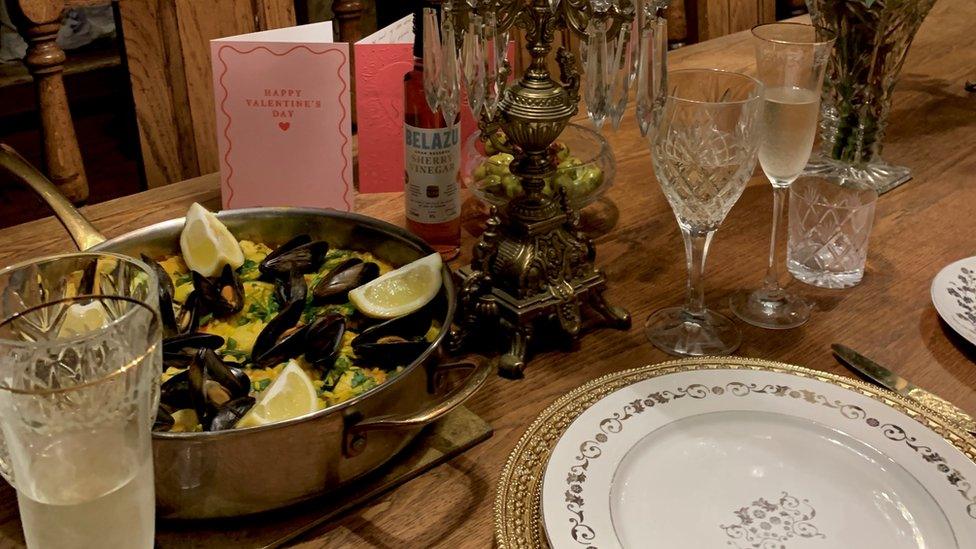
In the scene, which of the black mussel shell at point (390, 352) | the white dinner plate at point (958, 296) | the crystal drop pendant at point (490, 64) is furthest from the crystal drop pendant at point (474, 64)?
the white dinner plate at point (958, 296)

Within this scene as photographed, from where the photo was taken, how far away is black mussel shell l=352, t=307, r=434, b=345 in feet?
2.99

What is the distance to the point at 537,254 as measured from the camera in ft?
3.34

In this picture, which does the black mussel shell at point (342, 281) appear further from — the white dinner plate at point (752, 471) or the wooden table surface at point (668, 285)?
the white dinner plate at point (752, 471)

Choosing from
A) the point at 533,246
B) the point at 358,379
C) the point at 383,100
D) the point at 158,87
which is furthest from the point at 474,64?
the point at 158,87

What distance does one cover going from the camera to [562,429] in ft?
2.86

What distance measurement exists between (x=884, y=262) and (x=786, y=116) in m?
0.32

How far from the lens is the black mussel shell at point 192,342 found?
0.89 meters

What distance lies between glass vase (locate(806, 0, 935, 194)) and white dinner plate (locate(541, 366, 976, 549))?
0.63 meters

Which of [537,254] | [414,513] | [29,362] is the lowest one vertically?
[414,513]

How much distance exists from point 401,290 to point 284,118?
359 millimetres

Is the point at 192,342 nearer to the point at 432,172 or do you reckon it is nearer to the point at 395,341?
the point at 395,341

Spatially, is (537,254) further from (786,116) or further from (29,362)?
(29,362)

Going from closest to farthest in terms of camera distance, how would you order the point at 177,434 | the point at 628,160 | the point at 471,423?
1. the point at 177,434
2. the point at 471,423
3. the point at 628,160

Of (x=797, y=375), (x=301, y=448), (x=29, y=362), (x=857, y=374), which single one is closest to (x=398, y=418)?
(x=301, y=448)
